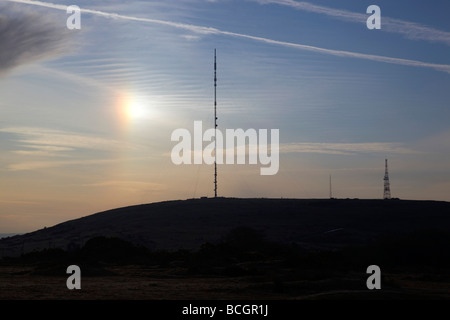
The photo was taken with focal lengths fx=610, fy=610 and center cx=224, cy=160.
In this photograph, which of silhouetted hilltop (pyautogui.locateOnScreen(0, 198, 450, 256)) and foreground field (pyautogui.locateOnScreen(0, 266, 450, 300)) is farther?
silhouetted hilltop (pyautogui.locateOnScreen(0, 198, 450, 256))

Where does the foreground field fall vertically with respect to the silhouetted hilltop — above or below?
below

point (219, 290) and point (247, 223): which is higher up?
point (247, 223)

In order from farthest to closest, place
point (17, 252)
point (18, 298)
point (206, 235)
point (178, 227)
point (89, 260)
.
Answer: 1. point (178, 227)
2. point (206, 235)
3. point (17, 252)
4. point (89, 260)
5. point (18, 298)

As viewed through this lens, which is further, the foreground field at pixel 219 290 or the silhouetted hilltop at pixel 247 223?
the silhouetted hilltop at pixel 247 223

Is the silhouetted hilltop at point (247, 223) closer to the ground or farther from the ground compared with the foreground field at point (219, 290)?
farther from the ground

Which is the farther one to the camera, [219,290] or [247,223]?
[247,223]

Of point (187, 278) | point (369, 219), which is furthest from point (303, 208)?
point (187, 278)
